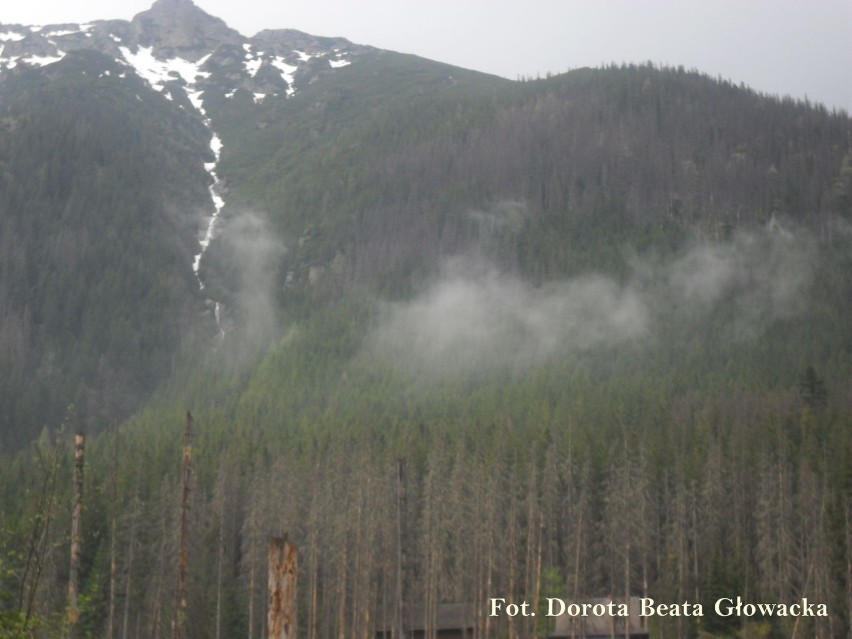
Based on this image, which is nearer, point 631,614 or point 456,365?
point 631,614

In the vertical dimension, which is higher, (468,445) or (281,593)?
(468,445)

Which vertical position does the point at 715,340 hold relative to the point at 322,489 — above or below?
above

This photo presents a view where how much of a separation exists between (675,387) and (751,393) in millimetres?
9612

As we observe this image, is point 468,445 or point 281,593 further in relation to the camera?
point 468,445

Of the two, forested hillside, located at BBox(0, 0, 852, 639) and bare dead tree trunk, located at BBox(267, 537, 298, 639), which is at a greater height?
forested hillside, located at BBox(0, 0, 852, 639)

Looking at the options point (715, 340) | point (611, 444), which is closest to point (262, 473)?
point (611, 444)

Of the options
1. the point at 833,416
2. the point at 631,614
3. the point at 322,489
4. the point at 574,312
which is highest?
the point at 574,312

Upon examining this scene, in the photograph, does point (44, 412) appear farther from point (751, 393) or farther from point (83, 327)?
point (751, 393)

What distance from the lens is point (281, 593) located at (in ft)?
52.1

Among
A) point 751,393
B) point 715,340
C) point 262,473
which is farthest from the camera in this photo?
point 715,340

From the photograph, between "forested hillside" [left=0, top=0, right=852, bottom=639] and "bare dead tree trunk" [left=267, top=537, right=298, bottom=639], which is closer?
"bare dead tree trunk" [left=267, top=537, right=298, bottom=639]

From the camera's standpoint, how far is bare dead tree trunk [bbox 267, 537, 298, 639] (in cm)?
1576

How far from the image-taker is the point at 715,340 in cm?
14688

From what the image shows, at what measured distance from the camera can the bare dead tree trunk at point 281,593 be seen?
1576cm
